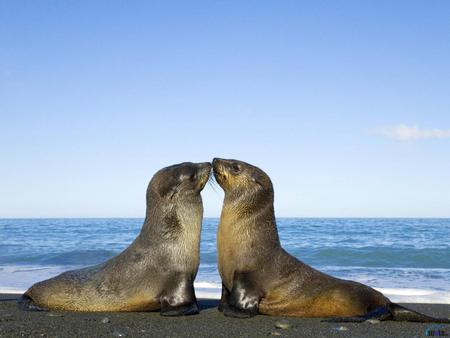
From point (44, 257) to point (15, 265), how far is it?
2.65 m

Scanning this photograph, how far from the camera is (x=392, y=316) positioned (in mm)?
7758

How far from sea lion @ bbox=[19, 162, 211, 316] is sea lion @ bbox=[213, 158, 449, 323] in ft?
1.31

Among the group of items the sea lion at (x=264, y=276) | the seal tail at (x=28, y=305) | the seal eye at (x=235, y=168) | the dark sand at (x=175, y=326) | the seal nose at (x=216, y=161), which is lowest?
the seal tail at (x=28, y=305)

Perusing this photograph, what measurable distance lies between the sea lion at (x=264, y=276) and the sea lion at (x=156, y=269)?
0.40m

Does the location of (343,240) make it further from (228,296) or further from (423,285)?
(228,296)

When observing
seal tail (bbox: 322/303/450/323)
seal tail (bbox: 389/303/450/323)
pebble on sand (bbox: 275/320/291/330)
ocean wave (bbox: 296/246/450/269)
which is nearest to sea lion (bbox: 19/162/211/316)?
pebble on sand (bbox: 275/320/291/330)

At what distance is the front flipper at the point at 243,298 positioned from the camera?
785 centimetres

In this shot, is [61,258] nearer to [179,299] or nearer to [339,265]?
[339,265]

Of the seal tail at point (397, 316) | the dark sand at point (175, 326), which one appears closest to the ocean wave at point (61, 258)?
the dark sand at point (175, 326)

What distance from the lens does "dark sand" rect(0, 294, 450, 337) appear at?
675cm

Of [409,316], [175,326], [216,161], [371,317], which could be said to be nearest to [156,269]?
[175,326]

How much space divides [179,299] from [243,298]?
0.80 m

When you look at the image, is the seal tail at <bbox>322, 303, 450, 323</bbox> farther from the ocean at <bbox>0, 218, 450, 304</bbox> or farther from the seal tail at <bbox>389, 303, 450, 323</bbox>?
the ocean at <bbox>0, 218, 450, 304</bbox>

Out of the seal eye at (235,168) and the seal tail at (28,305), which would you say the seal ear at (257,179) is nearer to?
the seal eye at (235,168)
